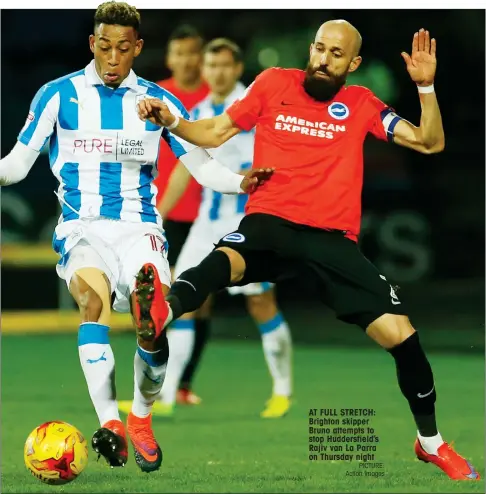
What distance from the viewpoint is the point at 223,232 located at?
31.3 ft

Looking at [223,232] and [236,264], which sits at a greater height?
[236,264]

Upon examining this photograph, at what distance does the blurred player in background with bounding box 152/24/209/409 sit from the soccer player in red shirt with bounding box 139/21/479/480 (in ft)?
10.1

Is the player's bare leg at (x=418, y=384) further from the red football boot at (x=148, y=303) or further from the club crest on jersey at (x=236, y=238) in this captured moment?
the red football boot at (x=148, y=303)

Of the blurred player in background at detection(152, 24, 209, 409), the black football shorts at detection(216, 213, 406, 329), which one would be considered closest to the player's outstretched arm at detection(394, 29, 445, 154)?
the black football shorts at detection(216, 213, 406, 329)

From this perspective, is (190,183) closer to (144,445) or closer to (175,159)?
(175,159)

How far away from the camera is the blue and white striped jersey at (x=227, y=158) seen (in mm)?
9508

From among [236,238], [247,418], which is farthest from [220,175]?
[247,418]

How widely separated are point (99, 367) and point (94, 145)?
44.0 inches

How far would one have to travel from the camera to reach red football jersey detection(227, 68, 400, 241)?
6.70 metres

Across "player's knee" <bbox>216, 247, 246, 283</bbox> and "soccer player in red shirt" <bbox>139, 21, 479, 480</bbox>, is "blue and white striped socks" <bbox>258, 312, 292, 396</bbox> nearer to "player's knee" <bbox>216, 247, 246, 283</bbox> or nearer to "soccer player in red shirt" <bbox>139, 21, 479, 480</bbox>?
"soccer player in red shirt" <bbox>139, 21, 479, 480</bbox>

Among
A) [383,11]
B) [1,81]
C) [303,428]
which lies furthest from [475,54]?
[303,428]

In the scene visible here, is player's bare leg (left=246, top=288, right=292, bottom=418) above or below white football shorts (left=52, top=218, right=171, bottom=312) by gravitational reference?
below
